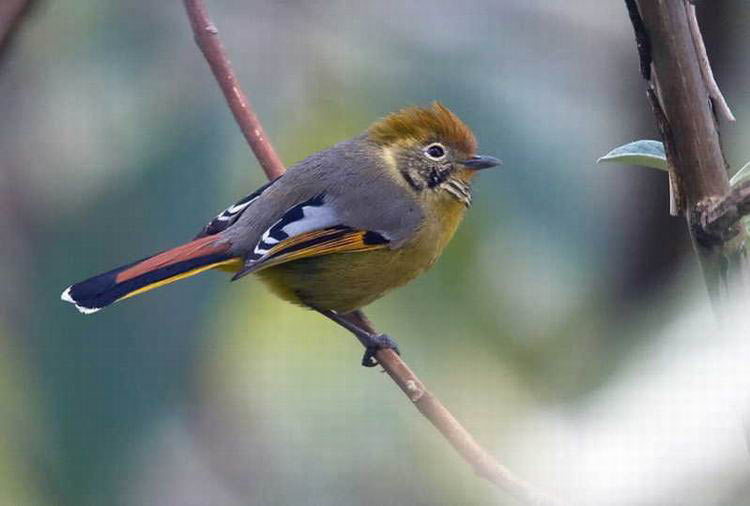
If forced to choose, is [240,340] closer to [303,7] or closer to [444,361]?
[444,361]

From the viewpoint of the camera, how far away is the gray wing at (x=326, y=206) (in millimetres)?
2564

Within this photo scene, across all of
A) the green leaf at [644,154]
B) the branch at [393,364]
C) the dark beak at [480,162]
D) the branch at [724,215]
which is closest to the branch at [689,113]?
the branch at [724,215]

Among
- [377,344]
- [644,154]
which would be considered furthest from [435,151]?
[644,154]

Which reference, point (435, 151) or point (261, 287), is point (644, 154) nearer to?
point (435, 151)

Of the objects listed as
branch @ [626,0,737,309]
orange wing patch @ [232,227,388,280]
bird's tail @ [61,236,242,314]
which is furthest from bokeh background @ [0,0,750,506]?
branch @ [626,0,737,309]

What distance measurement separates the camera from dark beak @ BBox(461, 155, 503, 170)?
8.91 ft

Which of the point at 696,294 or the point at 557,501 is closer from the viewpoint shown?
the point at 696,294

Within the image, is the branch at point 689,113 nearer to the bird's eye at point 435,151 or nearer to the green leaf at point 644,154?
the green leaf at point 644,154

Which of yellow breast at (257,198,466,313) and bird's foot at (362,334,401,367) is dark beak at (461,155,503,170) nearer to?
yellow breast at (257,198,466,313)

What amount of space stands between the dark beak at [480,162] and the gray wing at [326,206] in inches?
7.4

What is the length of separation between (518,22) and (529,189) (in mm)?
916

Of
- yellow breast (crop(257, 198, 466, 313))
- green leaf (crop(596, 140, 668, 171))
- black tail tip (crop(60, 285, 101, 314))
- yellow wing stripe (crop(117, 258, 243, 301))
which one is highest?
black tail tip (crop(60, 285, 101, 314))

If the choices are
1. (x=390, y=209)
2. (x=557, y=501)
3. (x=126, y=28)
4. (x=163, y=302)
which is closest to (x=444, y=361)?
(x=390, y=209)

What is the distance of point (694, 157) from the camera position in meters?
0.80
